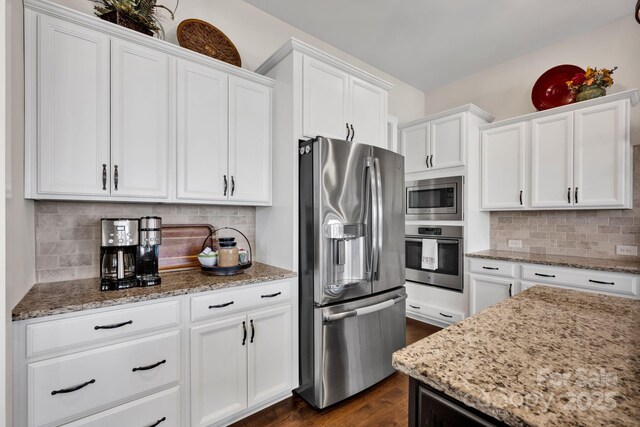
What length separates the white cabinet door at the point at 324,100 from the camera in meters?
2.16

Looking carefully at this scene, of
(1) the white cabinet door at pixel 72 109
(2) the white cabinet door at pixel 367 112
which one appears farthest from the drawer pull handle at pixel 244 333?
(2) the white cabinet door at pixel 367 112

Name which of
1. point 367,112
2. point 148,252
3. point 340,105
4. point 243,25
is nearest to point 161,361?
point 148,252

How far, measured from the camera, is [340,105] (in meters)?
2.36

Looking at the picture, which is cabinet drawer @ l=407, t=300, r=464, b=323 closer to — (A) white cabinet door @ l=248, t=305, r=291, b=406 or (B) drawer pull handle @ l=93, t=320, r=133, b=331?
(A) white cabinet door @ l=248, t=305, r=291, b=406

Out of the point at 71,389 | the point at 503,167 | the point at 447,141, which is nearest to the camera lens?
the point at 71,389

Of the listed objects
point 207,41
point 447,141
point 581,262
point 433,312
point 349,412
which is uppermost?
point 207,41

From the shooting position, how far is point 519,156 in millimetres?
3061

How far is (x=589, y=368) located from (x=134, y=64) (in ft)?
7.87

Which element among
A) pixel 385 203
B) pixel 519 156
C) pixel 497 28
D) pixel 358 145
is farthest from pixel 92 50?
pixel 519 156

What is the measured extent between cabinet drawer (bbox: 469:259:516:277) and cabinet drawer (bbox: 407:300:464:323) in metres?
0.55

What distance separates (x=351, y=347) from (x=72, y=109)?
7.33ft

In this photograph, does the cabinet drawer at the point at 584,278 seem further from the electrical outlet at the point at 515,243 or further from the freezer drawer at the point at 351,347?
the freezer drawer at the point at 351,347

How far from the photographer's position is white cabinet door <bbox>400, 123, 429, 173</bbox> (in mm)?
3539

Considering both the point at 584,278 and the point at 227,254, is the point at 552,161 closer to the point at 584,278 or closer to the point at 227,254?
the point at 584,278
